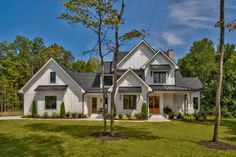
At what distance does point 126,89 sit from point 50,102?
9135mm

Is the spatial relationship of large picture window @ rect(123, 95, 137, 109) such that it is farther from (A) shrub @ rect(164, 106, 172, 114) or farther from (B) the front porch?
(A) shrub @ rect(164, 106, 172, 114)

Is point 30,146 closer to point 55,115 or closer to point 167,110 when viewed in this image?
point 55,115

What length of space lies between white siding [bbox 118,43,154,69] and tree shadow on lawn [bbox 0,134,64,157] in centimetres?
1678

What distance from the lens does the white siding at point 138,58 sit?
26.9m

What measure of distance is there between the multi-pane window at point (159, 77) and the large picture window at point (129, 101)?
4196 mm

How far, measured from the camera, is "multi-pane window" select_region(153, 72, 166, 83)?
25.8m

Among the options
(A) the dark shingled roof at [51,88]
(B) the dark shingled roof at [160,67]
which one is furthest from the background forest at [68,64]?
(B) the dark shingled roof at [160,67]

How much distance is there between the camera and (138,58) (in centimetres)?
2691

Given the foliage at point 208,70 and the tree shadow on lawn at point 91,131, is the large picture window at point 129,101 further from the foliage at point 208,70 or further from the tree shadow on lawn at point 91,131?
the foliage at point 208,70

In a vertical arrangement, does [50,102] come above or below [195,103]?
above

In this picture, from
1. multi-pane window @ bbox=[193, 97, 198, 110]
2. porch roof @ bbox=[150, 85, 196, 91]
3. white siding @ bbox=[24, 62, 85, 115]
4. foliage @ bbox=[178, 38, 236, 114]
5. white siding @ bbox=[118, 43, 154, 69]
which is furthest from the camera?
foliage @ bbox=[178, 38, 236, 114]

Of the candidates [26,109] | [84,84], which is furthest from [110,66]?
[26,109]

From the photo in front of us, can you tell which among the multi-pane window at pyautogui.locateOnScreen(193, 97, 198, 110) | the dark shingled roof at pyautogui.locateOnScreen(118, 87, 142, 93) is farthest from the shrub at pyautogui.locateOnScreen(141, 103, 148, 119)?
the multi-pane window at pyautogui.locateOnScreen(193, 97, 198, 110)

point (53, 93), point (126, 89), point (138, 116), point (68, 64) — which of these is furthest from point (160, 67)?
point (68, 64)
